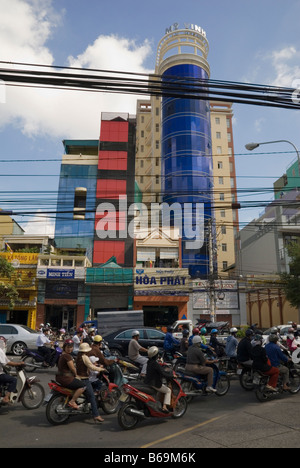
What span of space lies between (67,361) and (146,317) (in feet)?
96.8

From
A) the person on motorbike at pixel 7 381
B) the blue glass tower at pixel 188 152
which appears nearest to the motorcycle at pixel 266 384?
the person on motorbike at pixel 7 381

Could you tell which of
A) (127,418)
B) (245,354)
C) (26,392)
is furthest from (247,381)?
(26,392)

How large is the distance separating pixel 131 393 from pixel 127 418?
48 centimetres

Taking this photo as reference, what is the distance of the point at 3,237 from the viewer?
42.6 metres

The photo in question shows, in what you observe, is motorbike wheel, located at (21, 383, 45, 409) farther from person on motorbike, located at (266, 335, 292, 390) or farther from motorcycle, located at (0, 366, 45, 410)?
person on motorbike, located at (266, 335, 292, 390)

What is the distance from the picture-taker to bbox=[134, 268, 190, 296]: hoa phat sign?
35.0 meters

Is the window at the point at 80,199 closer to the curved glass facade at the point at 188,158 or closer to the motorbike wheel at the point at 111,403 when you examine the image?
the curved glass facade at the point at 188,158

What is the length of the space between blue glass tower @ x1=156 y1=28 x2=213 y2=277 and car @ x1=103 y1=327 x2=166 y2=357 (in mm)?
37600

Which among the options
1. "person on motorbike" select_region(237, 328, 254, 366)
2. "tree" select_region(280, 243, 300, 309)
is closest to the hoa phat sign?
"tree" select_region(280, 243, 300, 309)

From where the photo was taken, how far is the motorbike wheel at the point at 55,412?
6.73 metres

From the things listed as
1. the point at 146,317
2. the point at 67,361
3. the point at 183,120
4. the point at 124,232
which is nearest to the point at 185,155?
the point at 183,120

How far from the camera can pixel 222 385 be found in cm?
954
